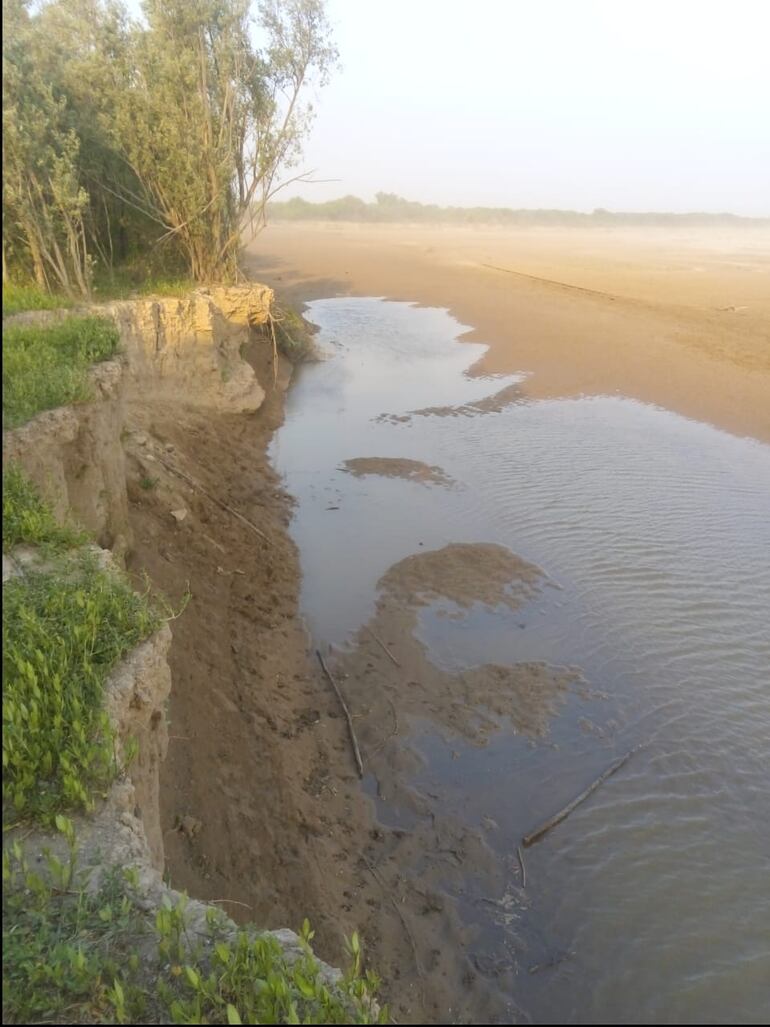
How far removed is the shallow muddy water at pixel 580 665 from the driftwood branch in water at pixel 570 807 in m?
0.07

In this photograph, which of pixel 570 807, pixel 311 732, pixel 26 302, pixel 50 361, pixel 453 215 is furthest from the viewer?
pixel 453 215

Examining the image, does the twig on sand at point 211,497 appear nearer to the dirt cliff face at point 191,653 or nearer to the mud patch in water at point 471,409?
the dirt cliff face at point 191,653

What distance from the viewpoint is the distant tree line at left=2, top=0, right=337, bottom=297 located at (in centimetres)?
1177

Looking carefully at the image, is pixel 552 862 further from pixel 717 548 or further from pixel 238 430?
pixel 238 430

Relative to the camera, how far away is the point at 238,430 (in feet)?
48.0

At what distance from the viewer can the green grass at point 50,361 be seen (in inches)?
236

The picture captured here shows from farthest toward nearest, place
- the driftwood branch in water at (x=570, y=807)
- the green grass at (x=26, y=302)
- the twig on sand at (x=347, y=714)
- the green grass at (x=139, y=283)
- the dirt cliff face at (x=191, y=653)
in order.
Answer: the green grass at (x=139, y=283) < the green grass at (x=26, y=302) < the twig on sand at (x=347, y=714) < the driftwood branch in water at (x=570, y=807) < the dirt cliff face at (x=191, y=653)

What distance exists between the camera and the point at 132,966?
8.42 feet

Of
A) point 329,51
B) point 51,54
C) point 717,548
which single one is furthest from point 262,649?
point 329,51

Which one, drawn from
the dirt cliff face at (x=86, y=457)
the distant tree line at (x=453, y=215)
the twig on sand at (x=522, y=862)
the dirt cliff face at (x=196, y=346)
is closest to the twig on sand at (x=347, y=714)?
the twig on sand at (x=522, y=862)

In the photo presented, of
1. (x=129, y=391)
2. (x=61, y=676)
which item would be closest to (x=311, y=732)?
(x=61, y=676)

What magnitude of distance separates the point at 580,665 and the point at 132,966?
6579 millimetres

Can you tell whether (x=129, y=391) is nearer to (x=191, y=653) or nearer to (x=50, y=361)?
(x=50, y=361)

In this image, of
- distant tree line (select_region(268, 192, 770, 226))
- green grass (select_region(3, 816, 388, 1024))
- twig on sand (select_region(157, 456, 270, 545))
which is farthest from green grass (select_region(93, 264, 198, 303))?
distant tree line (select_region(268, 192, 770, 226))
